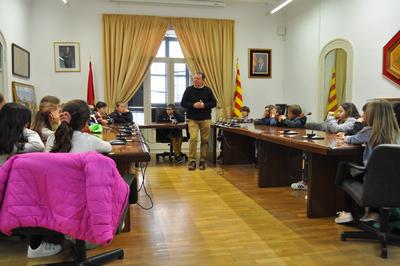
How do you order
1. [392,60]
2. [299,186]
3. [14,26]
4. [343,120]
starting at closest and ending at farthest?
[343,120] → [299,186] → [392,60] → [14,26]

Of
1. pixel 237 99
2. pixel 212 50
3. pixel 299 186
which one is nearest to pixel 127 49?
pixel 212 50

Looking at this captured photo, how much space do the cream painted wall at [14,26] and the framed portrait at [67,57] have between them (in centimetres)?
52

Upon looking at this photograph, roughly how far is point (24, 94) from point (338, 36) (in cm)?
546

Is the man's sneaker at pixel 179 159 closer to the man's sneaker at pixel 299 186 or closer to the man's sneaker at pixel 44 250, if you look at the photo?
the man's sneaker at pixel 299 186

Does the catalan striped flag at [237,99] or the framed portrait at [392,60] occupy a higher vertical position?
the framed portrait at [392,60]

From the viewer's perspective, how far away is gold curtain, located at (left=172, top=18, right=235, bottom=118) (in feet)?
24.3

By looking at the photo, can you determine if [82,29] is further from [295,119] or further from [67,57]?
[295,119]

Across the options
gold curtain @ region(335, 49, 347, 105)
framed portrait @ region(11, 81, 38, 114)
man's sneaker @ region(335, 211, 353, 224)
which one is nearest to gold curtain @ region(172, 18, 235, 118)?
gold curtain @ region(335, 49, 347, 105)

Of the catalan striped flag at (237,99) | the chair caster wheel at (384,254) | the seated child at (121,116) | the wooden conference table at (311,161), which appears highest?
the catalan striped flag at (237,99)

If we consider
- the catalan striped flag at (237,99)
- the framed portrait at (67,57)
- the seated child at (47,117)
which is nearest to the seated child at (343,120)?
the seated child at (47,117)

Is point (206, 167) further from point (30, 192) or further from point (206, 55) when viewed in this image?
point (30, 192)

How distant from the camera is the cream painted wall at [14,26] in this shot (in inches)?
208

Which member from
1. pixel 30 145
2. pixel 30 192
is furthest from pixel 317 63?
pixel 30 192

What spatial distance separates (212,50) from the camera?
24.7ft
